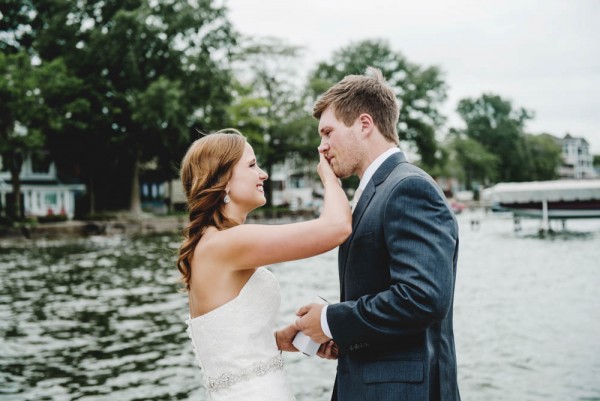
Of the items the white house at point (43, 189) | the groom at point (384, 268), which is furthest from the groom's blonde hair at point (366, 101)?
the white house at point (43, 189)

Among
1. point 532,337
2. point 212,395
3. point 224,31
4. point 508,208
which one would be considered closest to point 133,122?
point 224,31

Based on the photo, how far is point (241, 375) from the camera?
3.04 metres

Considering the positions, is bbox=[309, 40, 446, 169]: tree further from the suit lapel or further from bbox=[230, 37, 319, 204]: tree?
the suit lapel

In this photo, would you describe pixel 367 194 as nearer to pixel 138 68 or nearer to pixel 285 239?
pixel 285 239

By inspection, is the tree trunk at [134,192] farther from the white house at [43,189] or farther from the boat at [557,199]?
the boat at [557,199]

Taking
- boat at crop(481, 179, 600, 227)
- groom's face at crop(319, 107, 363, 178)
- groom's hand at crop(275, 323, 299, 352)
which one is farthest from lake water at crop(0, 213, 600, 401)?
boat at crop(481, 179, 600, 227)

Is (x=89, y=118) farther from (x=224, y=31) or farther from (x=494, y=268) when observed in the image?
(x=494, y=268)

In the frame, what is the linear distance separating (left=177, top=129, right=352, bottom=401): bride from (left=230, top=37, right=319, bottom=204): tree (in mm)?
51095

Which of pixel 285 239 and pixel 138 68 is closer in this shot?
pixel 285 239

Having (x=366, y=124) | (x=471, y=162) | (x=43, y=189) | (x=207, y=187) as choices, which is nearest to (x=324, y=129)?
(x=366, y=124)

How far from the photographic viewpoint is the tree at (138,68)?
4334 centimetres

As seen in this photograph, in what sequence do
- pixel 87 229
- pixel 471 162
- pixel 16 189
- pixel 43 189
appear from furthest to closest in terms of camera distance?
1. pixel 471 162
2. pixel 43 189
3. pixel 16 189
4. pixel 87 229

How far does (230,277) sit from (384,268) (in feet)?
2.67

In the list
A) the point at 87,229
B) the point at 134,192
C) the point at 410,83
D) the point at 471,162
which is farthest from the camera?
the point at 471,162
